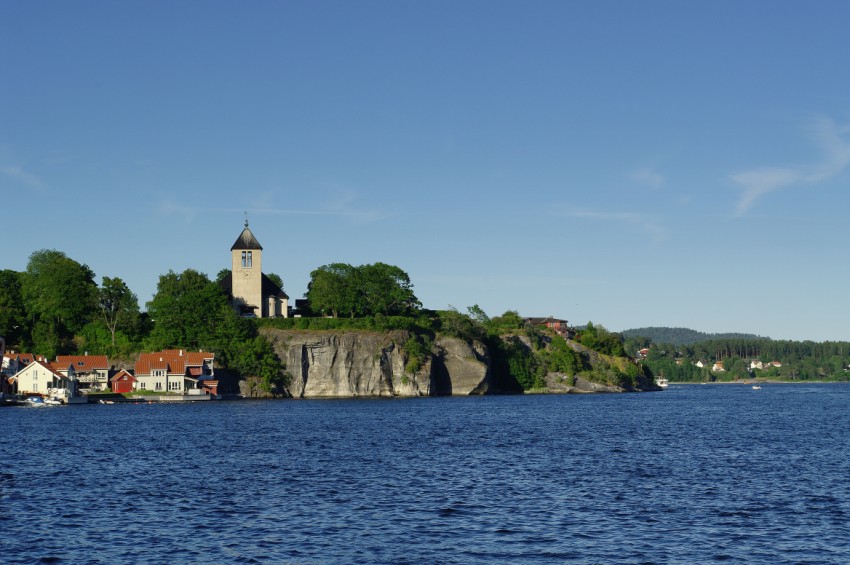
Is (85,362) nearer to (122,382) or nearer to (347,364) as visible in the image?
(122,382)

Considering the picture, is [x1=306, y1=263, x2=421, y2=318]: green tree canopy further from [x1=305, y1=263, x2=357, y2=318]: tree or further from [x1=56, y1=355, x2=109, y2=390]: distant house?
[x1=56, y1=355, x2=109, y2=390]: distant house

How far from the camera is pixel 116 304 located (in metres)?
169

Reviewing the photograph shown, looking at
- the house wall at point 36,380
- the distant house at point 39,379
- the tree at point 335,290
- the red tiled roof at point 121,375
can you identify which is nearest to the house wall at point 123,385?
the red tiled roof at point 121,375

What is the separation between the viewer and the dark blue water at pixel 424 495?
111 feet

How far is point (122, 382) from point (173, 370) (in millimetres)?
9647

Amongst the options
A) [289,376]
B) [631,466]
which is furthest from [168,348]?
[631,466]

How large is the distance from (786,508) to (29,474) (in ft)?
131

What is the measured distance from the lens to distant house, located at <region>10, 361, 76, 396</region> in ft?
474

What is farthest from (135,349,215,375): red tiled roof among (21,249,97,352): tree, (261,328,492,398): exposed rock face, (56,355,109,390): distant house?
(21,249,97,352): tree

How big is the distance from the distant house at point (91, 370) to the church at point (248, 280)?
2767cm

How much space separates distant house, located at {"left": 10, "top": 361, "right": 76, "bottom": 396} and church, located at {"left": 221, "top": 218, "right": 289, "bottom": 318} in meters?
37.0

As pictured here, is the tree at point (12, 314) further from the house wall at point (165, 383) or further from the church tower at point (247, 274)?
the church tower at point (247, 274)

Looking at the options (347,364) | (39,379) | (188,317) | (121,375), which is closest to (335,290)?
(347,364)

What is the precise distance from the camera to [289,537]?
1405 inches
